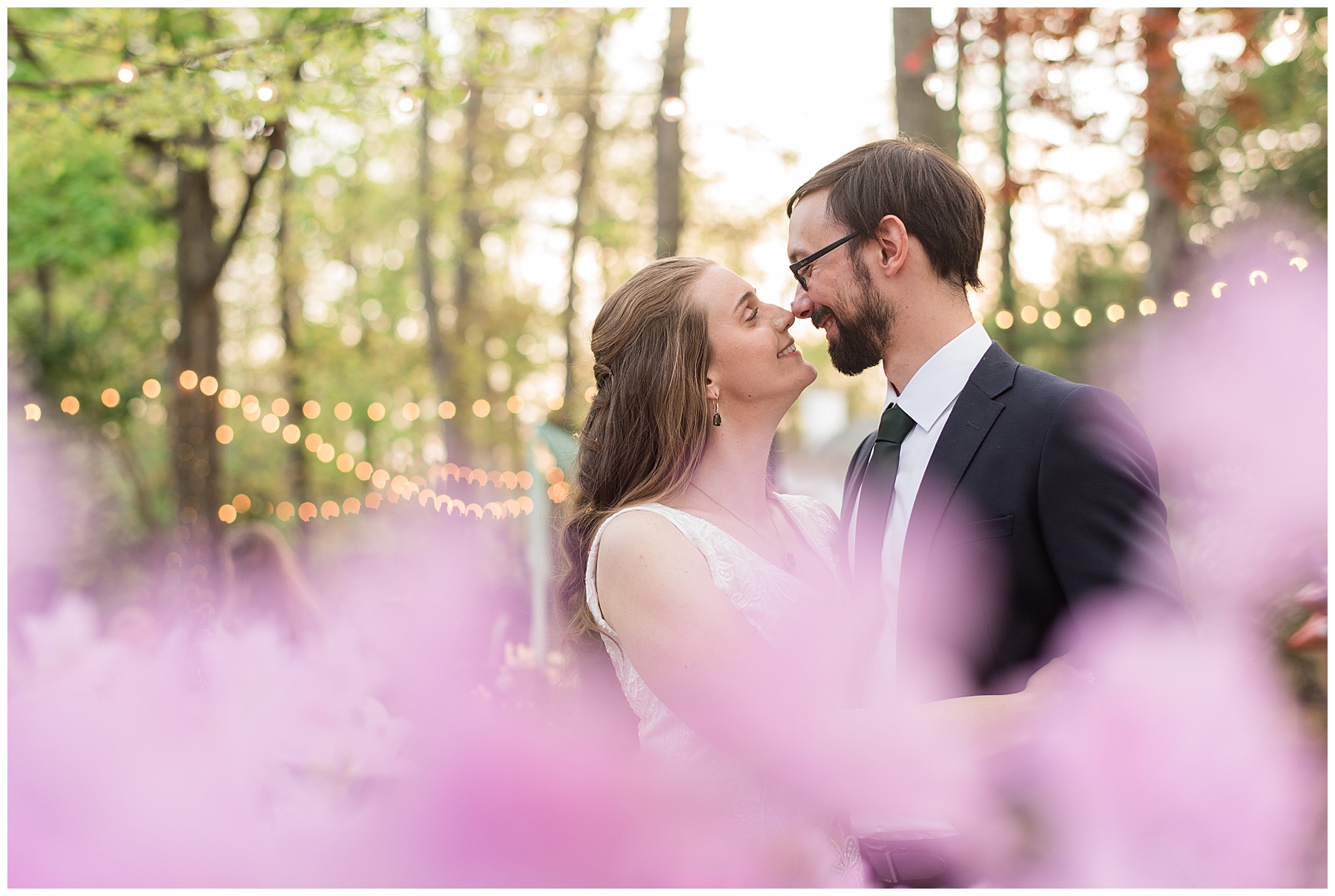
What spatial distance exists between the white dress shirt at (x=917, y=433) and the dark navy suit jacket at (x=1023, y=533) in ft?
0.29

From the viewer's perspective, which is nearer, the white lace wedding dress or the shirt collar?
the white lace wedding dress

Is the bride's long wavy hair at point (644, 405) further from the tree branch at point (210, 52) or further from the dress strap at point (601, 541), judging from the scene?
the tree branch at point (210, 52)

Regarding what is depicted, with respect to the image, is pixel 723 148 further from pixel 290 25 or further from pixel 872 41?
pixel 290 25

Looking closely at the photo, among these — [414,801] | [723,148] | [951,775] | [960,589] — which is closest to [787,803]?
[951,775]

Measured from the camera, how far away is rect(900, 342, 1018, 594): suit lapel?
2.10 meters

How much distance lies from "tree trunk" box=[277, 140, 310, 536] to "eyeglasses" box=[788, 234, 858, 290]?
14754 millimetres

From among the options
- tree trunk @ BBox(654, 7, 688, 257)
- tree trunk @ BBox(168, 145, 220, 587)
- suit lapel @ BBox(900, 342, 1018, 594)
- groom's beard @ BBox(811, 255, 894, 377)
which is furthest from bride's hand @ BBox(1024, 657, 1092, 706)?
tree trunk @ BBox(168, 145, 220, 587)

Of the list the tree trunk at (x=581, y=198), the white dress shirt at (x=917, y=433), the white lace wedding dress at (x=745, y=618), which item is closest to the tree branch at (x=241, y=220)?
the tree trunk at (x=581, y=198)

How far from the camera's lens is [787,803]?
2.16 metres

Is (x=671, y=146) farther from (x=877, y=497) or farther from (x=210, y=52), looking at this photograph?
(x=877, y=497)

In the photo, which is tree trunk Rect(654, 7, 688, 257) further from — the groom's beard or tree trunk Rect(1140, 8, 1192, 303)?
the groom's beard

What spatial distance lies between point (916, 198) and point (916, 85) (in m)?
2.74

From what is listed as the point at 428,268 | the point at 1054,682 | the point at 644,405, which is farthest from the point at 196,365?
the point at 1054,682

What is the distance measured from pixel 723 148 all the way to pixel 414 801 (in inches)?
324
